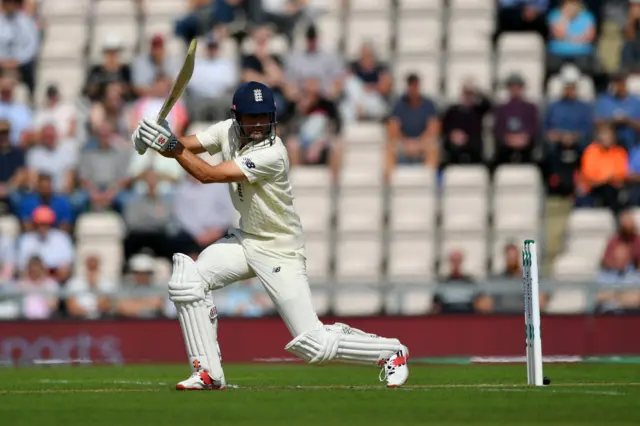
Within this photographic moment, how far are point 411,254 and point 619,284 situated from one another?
2.67 meters

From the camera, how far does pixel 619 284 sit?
1355 cm

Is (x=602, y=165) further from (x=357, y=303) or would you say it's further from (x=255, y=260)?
(x=255, y=260)

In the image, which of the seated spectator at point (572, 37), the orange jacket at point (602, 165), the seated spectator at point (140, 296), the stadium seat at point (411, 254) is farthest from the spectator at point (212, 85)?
the orange jacket at point (602, 165)

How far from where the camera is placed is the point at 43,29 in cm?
1856

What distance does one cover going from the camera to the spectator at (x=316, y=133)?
16.2 m

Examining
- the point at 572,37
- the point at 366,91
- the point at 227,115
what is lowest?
the point at 227,115

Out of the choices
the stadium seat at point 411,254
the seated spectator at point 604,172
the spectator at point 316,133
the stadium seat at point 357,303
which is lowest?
the stadium seat at point 357,303

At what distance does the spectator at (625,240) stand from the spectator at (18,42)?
24.8 feet

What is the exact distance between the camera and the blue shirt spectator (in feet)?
55.8

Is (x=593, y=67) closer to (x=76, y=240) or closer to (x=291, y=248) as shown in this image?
(x=76, y=240)

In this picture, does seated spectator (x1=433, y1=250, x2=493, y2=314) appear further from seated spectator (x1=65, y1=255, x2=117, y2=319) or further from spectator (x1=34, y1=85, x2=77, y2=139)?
spectator (x1=34, y1=85, x2=77, y2=139)

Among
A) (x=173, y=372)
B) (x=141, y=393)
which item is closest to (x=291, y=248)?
(x=141, y=393)

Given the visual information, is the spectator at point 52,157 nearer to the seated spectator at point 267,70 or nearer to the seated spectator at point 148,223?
the seated spectator at point 148,223

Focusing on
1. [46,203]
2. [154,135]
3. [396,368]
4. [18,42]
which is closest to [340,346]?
[396,368]
